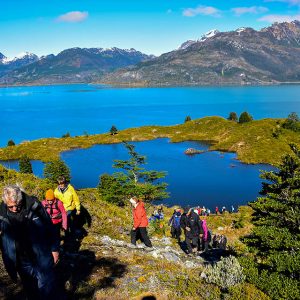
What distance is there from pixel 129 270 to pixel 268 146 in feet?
283

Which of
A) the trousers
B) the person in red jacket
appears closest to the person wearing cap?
the person in red jacket

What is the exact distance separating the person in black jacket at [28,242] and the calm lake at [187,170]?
1948 inches

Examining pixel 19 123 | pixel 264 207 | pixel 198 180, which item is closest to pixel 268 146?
pixel 198 180

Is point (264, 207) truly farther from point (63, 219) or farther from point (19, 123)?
point (19, 123)

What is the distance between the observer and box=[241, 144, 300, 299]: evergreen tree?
10.7 m

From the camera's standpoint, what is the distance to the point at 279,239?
13289mm

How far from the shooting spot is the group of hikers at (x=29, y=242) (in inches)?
249

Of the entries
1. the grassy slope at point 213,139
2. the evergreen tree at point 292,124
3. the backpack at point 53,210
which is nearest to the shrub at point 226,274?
the backpack at point 53,210

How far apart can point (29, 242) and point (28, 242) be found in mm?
23

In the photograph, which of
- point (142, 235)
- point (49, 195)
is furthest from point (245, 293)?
point (49, 195)

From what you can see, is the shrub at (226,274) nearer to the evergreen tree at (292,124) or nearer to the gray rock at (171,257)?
the gray rock at (171,257)

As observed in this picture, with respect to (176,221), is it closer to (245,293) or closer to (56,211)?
(245,293)

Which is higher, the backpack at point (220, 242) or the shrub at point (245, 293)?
the shrub at point (245, 293)

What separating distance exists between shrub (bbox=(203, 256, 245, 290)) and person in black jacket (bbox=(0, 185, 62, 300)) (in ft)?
18.2
